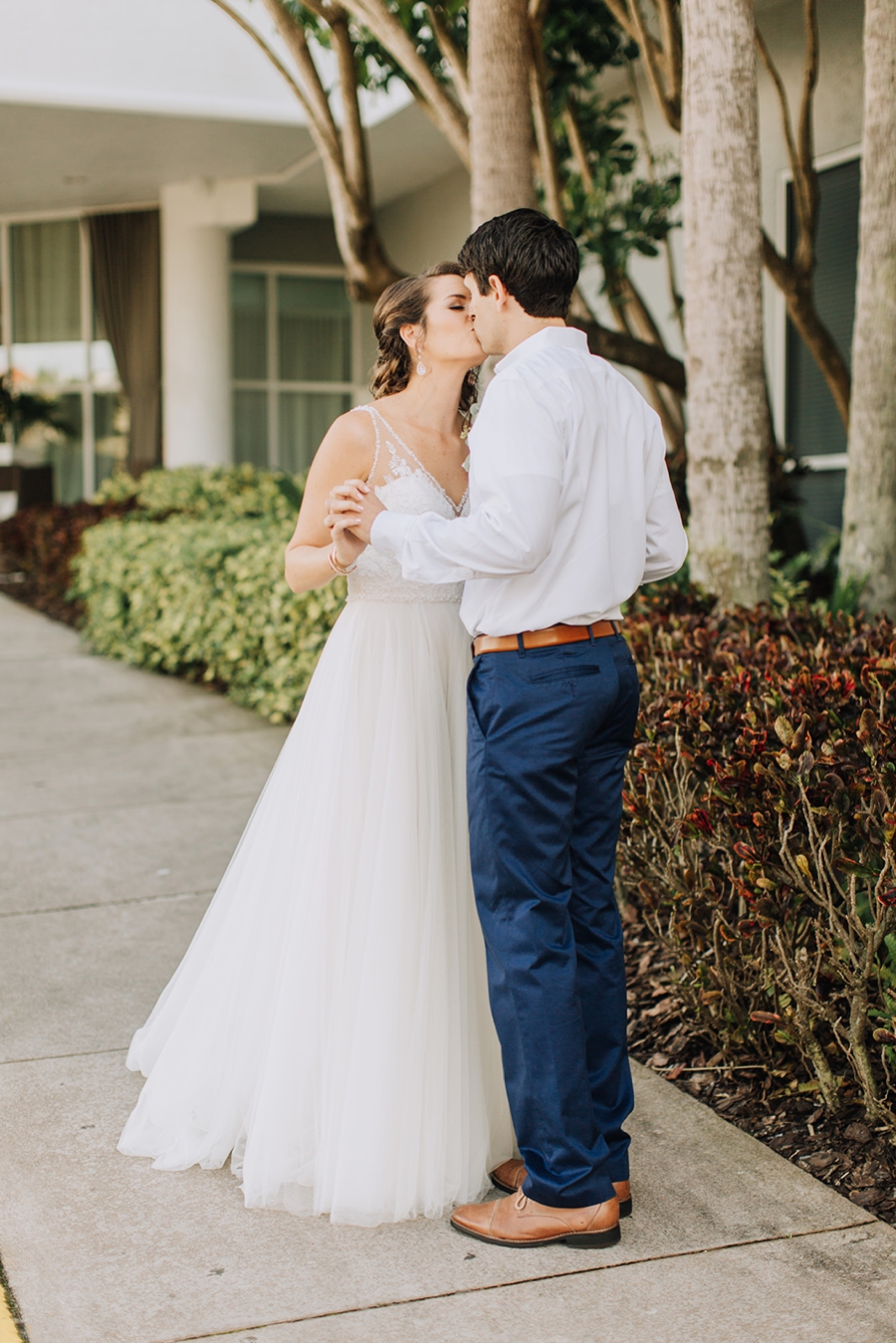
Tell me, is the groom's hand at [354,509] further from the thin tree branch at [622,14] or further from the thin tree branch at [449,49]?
the thin tree branch at [622,14]

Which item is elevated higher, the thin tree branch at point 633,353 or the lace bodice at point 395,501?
the thin tree branch at point 633,353

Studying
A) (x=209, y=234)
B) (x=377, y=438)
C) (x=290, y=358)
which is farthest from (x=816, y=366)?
(x=290, y=358)

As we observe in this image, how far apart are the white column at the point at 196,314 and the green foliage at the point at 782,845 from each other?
494 inches

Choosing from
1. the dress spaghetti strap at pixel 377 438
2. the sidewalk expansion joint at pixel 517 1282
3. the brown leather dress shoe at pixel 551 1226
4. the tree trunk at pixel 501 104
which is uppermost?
the tree trunk at pixel 501 104

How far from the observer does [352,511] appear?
2.55 m

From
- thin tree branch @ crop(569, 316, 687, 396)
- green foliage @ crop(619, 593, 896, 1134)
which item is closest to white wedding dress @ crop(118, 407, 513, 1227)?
green foliage @ crop(619, 593, 896, 1134)

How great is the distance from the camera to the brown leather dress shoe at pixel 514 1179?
2695mm

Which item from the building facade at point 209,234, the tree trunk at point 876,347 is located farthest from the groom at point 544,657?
the building facade at point 209,234

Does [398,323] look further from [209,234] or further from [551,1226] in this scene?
[209,234]

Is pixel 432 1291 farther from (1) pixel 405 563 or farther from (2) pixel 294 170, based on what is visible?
(2) pixel 294 170

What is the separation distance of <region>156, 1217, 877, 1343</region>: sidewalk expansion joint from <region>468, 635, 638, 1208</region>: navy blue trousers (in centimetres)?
13

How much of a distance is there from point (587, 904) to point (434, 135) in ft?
39.9

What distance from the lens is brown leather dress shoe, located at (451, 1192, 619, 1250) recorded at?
2549mm

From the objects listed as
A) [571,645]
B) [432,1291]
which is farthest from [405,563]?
[432,1291]
